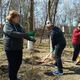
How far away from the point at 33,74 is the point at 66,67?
7.72 feet

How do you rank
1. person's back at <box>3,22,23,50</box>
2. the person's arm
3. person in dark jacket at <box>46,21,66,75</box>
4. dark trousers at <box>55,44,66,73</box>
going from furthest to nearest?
dark trousers at <box>55,44,66,73</box>
person in dark jacket at <box>46,21,66,75</box>
person's back at <box>3,22,23,50</box>
the person's arm

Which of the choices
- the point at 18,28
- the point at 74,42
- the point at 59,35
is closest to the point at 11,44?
the point at 18,28

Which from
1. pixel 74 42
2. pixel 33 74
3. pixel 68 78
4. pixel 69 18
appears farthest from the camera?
pixel 69 18

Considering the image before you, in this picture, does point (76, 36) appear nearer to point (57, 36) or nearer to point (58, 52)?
point (58, 52)

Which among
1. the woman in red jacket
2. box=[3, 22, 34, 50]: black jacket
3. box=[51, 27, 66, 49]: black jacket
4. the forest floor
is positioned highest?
box=[3, 22, 34, 50]: black jacket

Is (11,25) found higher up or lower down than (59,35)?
higher up

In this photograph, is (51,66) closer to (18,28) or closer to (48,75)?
(48,75)

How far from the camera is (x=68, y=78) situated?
28.5 feet

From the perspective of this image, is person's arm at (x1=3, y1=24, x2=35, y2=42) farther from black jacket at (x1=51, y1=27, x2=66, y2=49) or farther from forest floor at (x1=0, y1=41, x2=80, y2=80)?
black jacket at (x1=51, y1=27, x2=66, y2=49)

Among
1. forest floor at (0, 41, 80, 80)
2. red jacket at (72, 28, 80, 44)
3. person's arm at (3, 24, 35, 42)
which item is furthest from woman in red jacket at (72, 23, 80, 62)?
person's arm at (3, 24, 35, 42)

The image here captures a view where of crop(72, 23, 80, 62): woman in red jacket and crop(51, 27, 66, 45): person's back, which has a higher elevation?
crop(51, 27, 66, 45): person's back

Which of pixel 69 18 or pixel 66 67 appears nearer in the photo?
pixel 66 67

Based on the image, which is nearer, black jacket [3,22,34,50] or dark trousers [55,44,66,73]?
black jacket [3,22,34,50]

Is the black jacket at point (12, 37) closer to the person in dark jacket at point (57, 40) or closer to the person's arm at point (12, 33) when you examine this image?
the person's arm at point (12, 33)
